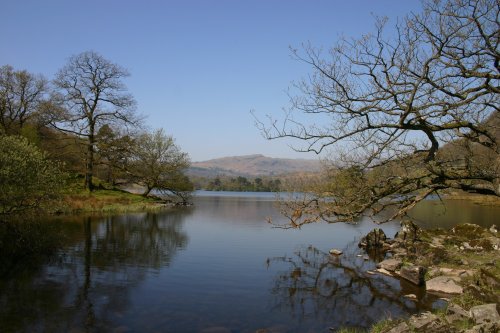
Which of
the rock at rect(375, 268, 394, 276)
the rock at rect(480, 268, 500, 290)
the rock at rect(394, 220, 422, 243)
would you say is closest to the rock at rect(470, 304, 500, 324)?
the rock at rect(480, 268, 500, 290)

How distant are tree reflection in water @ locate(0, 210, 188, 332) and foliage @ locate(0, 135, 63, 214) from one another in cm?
302

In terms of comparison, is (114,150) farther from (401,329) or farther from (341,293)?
(401,329)

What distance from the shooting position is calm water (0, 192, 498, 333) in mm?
11820

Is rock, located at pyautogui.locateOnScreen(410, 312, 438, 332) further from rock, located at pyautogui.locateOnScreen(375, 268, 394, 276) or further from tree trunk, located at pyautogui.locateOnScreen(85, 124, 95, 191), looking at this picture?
tree trunk, located at pyautogui.locateOnScreen(85, 124, 95, 191)

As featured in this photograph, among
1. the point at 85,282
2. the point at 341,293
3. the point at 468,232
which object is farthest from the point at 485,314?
the point at 468,232

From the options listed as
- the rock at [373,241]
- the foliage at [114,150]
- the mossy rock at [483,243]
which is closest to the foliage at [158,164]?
the foliage at [114,150]

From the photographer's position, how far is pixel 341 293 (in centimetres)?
1573

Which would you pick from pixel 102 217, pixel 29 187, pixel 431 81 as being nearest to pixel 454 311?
pixel 431 81

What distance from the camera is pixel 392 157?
12023 mm

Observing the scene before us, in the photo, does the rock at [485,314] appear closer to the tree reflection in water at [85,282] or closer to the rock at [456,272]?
the rock at [456,272]

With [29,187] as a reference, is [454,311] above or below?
below

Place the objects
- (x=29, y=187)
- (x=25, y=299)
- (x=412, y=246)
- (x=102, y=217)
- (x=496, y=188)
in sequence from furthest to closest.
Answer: (x=102, y=217), (x=412, y=246), (x=29, y=187), (x=25, y=299), (x=496, y=188)

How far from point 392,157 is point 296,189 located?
4206 mm

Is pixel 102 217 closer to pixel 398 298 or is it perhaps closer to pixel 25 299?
pixel 25 299
